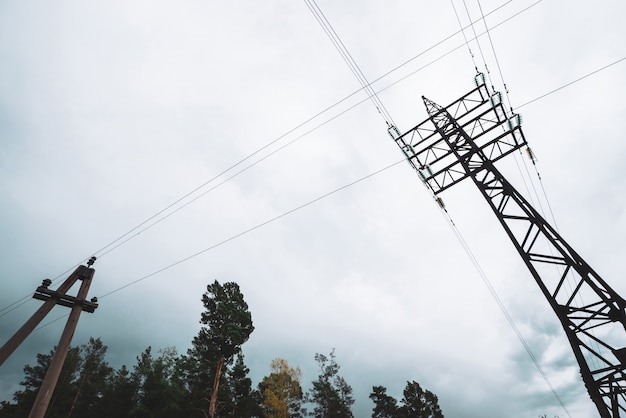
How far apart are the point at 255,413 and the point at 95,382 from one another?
23181 millimetres

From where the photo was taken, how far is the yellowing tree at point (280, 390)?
102ft

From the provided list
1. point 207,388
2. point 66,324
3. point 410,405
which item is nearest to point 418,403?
point 410,405

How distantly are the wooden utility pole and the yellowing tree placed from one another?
2923cm

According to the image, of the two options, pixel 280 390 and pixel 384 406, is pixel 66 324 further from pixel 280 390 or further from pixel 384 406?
pixel 384 406

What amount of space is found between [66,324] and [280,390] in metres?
31.1

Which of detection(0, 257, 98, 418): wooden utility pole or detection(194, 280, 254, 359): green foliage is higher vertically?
detection(194, 280, 254, 359): green foliage

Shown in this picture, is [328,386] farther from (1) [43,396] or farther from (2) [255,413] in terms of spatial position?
(1) [43,396]

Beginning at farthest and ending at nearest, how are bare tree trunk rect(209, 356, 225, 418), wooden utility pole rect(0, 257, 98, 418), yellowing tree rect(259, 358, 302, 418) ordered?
yellowing tree rect(259, 358, 302, 418)
bare tree trunk rect(209, 356, 225, 418)
wooden utility pole rect(0, 257, 98, 418)

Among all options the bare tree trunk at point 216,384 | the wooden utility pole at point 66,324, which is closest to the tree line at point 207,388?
the bare tree trunk at point 216,384

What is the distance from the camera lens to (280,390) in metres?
33.2

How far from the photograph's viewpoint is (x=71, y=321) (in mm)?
8555

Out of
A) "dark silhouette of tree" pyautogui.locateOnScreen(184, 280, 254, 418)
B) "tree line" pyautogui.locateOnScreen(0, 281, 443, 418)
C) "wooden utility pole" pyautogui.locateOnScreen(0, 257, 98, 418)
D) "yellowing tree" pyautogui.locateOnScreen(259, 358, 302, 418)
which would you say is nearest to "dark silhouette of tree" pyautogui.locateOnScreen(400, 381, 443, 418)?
"tree line" pyautogui.locateOnScreen(0, 281, 443, 418)

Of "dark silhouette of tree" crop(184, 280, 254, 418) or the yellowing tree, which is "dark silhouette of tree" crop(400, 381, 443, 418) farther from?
"dark silhouette of tree" crop(184, 280, 254, 418)

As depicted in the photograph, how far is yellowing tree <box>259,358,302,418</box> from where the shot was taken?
31.1 m
